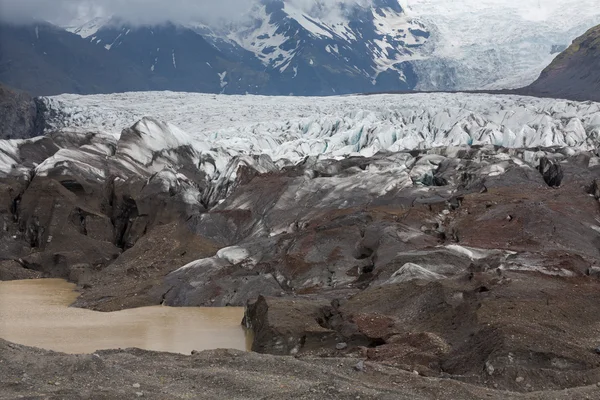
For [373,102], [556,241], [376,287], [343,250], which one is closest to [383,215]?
[343,250]

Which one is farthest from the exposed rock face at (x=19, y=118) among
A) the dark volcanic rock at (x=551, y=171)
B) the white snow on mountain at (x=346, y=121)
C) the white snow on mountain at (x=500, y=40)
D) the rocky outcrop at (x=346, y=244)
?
the white snow on mountain at (x=500, y=40)

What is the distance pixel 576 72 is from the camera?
427 ft

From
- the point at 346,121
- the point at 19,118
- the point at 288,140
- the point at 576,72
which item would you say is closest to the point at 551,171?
the point at 346,121

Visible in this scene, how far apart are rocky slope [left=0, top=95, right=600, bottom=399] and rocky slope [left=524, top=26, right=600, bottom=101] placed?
53.9 metres

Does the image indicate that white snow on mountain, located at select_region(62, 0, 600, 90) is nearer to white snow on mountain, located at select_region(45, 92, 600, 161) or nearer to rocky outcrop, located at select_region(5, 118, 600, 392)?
white snow on mountain, located at select_region(45, 92, 600, 161)

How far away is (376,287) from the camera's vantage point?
26672mm

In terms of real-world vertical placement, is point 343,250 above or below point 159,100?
above

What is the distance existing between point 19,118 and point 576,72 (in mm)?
92103

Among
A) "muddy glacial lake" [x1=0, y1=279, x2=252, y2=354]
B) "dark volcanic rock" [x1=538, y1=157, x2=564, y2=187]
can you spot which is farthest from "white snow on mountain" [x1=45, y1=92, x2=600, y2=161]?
"muddy glacial lake" [x1=0, y1=279, x2=252, y2=354]

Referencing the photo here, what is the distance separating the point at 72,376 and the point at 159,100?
87935 millimetres

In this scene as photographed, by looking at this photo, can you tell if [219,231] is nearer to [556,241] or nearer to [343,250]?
[343,250]

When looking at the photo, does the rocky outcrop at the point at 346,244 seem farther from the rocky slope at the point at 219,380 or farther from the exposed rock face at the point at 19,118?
the exposed rock face at the point at 19,118

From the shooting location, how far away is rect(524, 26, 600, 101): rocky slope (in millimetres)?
120875

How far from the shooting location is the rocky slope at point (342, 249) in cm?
1762
